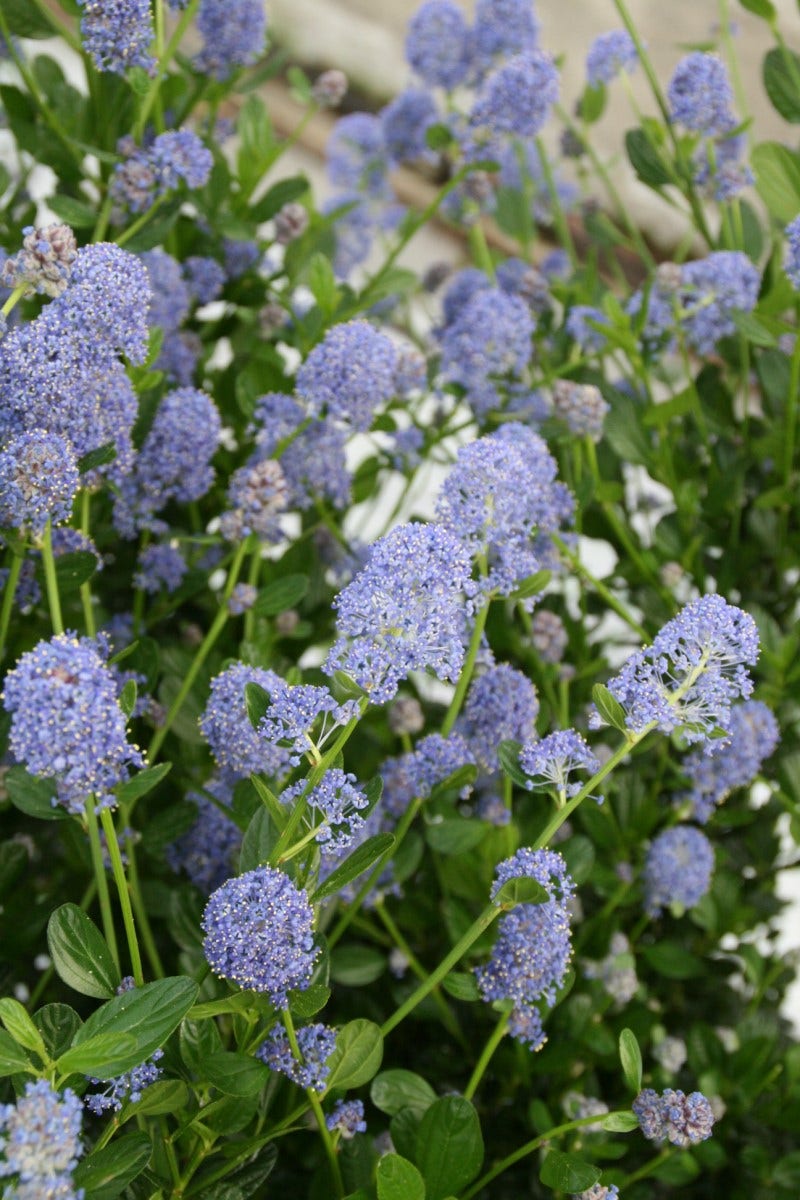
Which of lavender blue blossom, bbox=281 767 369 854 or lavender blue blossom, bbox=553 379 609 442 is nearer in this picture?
lavender blue blossom, bbox=281 767 369 854

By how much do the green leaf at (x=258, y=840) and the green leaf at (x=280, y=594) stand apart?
0.14 metres

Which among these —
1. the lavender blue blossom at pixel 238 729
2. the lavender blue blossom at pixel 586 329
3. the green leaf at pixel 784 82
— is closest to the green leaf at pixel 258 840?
the lavender blue blossom at pixel 238 729

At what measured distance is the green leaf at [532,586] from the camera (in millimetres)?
531

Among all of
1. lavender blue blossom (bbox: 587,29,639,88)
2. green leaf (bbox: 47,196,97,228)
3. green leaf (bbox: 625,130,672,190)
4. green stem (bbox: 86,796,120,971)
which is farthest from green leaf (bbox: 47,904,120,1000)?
lavender blue blossom (bbox: 587,29,639,88)

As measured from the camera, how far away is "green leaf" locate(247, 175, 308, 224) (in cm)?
75

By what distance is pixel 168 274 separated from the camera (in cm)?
65

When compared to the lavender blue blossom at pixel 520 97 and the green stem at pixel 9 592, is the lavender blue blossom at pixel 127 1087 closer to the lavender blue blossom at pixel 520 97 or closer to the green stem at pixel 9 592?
the green stem at pixel 9 592

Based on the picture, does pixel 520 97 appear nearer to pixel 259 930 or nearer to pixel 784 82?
pixel 784 82

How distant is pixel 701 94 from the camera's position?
0.73 m

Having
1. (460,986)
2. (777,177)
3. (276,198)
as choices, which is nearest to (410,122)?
(276,198)

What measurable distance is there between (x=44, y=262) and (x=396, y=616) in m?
0.19

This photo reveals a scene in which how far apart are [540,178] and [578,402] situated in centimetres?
40

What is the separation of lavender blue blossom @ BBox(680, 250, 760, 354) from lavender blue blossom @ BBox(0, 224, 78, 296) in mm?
354

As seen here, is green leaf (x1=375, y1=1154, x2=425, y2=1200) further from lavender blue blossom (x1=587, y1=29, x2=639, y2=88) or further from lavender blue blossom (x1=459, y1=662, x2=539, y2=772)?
lavender blue blossom (x1=587, y1=29, x2=639, y2=88)
